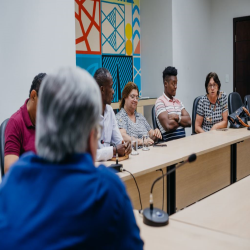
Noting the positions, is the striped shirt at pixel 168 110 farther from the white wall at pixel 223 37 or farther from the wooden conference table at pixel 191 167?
the white wall at pixel 223 37

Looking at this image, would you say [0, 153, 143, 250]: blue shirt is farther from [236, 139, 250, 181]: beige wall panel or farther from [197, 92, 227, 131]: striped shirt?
[197, 92, 227, 131]: striped shirt

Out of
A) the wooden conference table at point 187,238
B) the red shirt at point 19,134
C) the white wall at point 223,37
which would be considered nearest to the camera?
the wooden conference table at point 187,238

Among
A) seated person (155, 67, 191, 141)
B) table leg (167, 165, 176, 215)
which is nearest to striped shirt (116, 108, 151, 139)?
seated person (155, 67, 191, 141)

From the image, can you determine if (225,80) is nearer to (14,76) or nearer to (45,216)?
(14,76)

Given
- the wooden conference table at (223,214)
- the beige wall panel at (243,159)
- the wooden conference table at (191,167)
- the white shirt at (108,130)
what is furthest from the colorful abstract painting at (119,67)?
the wooden conference table at (223,214)

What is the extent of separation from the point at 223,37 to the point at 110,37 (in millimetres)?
2309

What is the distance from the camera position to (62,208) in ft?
2.24

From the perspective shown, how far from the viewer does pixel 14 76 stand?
2.96m

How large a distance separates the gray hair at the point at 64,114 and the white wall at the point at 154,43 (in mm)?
4709

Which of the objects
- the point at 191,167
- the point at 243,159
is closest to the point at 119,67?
the point at 243,159

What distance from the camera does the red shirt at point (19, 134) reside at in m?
1.85

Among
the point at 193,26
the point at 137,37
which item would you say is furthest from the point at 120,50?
the point at 193,26

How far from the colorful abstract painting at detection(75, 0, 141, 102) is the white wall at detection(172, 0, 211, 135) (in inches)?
24.4

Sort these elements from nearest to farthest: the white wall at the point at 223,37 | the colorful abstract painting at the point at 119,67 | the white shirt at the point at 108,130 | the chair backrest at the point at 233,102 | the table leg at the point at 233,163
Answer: the white shirt at the point at 108,130 < the table leg at the point at 233,163 < the chair backrest at the point at 233,102 < the colorful abstract painting at the point at 119,67 < the white wall at the point at 223,37
